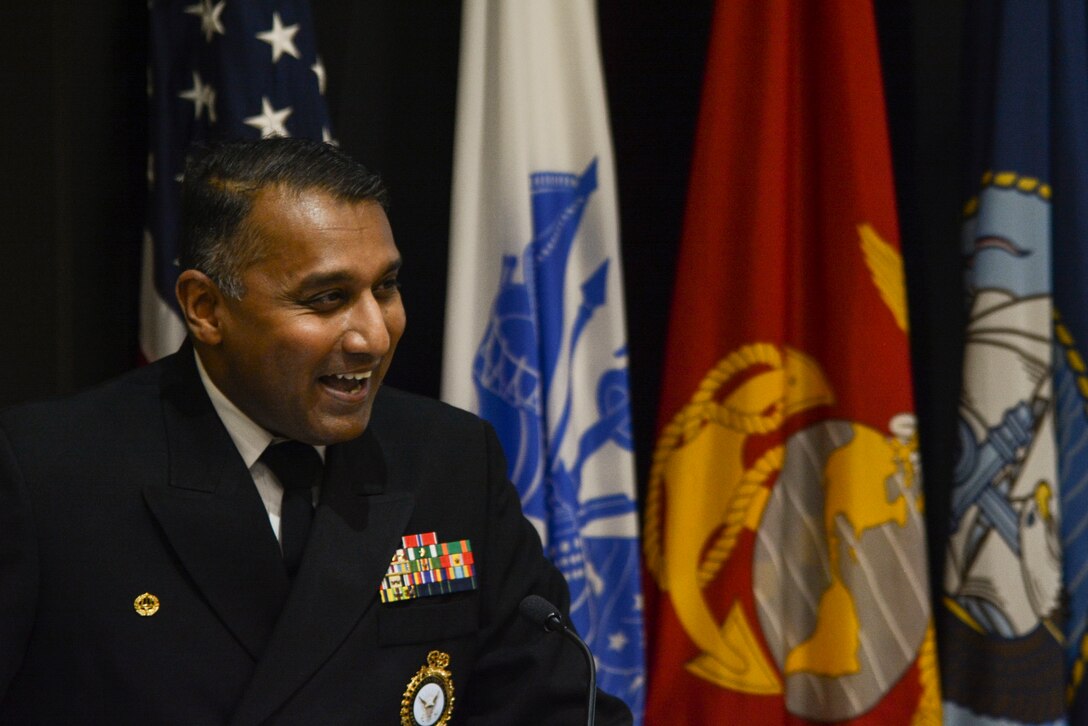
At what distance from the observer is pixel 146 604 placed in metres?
1.55

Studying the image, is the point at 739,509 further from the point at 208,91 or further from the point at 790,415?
the point at 208,91

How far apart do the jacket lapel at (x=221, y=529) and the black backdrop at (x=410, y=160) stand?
842 millimetres

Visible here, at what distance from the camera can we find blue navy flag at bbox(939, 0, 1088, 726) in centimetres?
254

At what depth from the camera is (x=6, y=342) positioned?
2312 mm

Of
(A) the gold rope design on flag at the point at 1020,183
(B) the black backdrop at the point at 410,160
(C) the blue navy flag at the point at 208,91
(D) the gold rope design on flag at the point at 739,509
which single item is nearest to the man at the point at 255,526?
(C) the blue navy flag at the point at 208,91

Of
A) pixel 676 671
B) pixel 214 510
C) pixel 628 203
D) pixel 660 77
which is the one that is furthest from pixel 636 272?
pixel 214 510

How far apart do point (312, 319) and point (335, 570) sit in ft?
1.08

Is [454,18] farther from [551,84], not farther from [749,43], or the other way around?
[749,43]

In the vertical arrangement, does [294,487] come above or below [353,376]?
below

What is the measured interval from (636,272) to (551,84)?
583 mm

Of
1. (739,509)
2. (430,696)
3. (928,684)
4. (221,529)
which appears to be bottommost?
(928,684)

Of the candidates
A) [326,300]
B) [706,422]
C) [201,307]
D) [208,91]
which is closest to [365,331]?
[326,300]

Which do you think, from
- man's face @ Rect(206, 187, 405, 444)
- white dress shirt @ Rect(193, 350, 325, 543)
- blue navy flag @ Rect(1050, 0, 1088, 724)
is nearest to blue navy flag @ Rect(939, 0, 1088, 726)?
blue navy flag @ Rect(1050, 0, 1088, 724)

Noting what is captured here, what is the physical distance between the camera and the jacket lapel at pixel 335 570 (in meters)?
1.57
